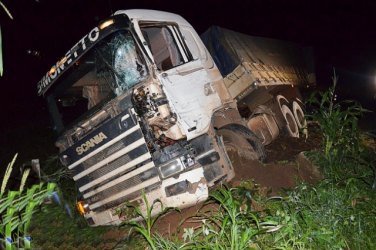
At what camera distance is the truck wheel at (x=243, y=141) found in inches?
185

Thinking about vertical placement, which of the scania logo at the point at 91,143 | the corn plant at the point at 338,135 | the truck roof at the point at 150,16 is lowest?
the corn plant at the point at 338,135

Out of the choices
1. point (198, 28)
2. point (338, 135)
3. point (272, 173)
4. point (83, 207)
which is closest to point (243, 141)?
point (272, 173)

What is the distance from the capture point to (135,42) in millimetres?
3988

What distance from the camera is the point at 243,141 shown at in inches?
187

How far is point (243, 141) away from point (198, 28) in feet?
70.5

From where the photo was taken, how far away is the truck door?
400 centimetres

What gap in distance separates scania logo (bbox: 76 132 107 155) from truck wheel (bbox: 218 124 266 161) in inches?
65.3

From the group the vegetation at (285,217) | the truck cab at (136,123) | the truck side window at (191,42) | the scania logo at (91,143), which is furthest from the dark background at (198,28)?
the scania logo at (91,143)

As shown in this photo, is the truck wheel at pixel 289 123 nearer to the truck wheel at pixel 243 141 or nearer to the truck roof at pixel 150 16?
the truck wheel at pixel 243 141

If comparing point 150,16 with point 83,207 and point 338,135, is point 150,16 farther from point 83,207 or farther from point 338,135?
point 338,135

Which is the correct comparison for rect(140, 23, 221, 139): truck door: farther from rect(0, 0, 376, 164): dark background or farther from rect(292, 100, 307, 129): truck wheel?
rect(0, 0, 376, 164): dark background

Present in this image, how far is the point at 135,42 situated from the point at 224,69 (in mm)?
2420

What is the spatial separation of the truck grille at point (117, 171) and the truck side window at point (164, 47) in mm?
1125

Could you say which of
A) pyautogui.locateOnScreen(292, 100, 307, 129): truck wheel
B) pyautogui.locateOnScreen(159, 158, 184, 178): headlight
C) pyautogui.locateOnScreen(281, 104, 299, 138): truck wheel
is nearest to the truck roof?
pyautogui.locateOnScreen(159, 158, 184, 178): headlight
